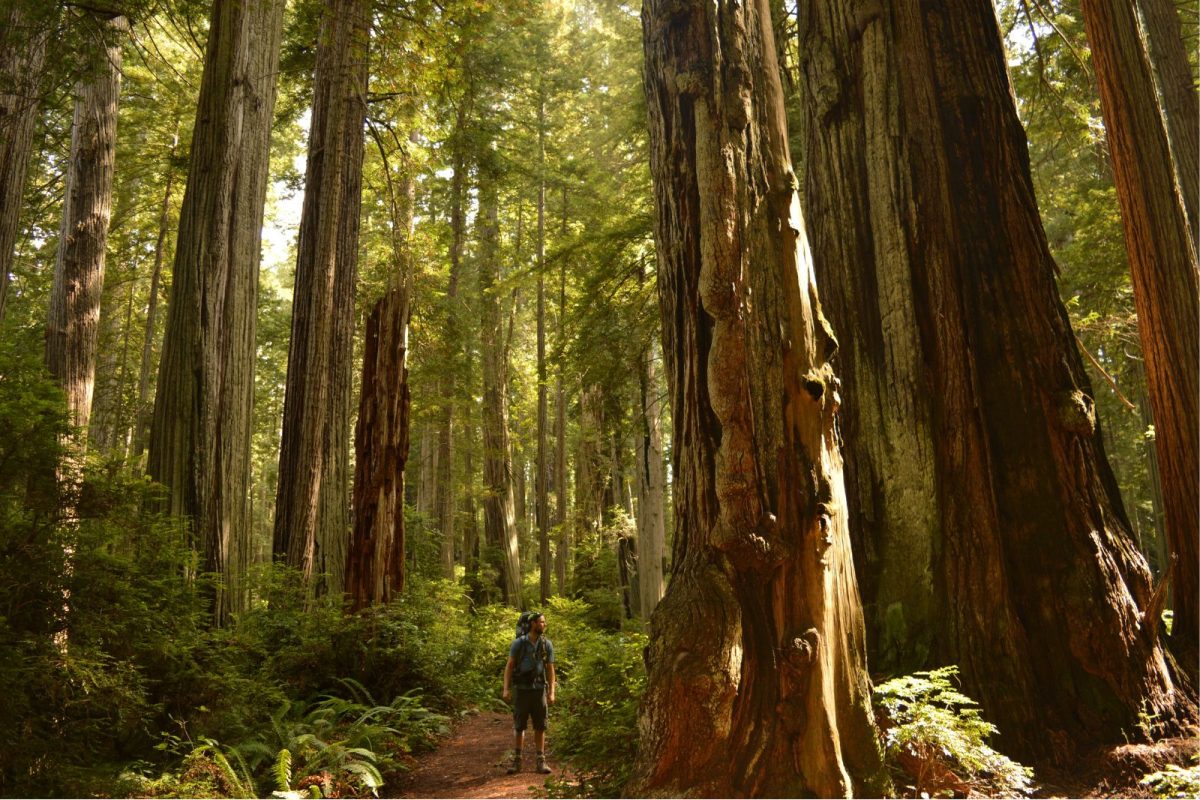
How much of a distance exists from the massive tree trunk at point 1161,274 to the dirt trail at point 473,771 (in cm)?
493

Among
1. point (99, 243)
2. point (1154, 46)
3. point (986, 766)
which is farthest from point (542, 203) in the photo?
point (986, 766)

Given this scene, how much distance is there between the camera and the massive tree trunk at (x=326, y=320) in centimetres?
929

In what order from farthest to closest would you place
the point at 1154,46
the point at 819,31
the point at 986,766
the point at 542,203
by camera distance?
the point at 542,203 → the point at 1154,46 → the point at 819,31 → the point at 986,766

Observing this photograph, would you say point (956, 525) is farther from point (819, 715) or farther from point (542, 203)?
point (542, 203)

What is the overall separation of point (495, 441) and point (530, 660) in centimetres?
1264

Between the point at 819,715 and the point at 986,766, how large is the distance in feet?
4.21

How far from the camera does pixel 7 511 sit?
434 cm

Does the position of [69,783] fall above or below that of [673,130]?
below

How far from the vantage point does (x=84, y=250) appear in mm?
10484

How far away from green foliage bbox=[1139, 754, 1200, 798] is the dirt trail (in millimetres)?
3622

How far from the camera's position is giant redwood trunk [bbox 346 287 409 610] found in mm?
9602

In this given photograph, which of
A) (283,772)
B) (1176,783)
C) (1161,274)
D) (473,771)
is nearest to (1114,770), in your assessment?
(1176,783)

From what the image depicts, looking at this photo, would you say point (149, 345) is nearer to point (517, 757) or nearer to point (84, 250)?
point (84, 250)

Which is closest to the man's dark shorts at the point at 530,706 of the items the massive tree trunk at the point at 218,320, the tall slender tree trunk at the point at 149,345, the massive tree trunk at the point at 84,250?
the massive tree trunk at the point at 218,320
